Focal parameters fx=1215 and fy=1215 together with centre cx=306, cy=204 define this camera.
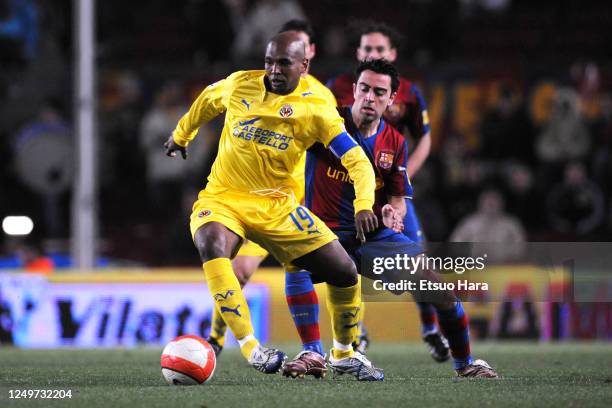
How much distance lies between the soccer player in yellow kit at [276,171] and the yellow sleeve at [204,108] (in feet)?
0.07

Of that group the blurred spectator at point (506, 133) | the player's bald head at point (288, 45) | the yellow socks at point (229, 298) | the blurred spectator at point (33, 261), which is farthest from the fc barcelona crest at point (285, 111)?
the blurred spectator at point (506, 133)

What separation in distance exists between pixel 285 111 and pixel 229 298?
45.0 inches

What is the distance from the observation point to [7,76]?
55.6ft

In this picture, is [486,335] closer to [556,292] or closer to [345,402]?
[556,292]

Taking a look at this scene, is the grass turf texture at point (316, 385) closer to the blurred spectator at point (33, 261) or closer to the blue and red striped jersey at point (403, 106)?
the blue and red striped jersey at point (403, 106)

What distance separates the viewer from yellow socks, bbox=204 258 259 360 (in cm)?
679

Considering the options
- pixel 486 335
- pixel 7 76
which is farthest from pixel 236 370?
pixel 7 76

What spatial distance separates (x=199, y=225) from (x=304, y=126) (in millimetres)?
846

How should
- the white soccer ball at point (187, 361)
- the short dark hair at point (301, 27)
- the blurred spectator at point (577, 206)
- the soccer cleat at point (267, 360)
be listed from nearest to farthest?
1. the soccer cleat at point (267, 360)
2. the white soccer ball at point (187, 361)
3. the short dark hair at point (301, 27)
4. the blurred spectator at point (577, 206)

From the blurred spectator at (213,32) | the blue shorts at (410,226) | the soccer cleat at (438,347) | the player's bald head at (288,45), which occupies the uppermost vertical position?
the blurred spectator at (213,32)

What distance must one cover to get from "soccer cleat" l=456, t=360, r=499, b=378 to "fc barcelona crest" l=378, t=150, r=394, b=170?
1.35 meters

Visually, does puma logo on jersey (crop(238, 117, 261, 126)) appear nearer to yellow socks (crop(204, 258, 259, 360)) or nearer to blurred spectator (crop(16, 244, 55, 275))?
yellow socks (crop(204, 258, 259, 360))

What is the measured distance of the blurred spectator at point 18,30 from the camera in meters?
16.8

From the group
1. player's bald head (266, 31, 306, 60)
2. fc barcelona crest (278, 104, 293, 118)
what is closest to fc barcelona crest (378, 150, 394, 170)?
fc barcelona crest (278, 104, 293, 118)
